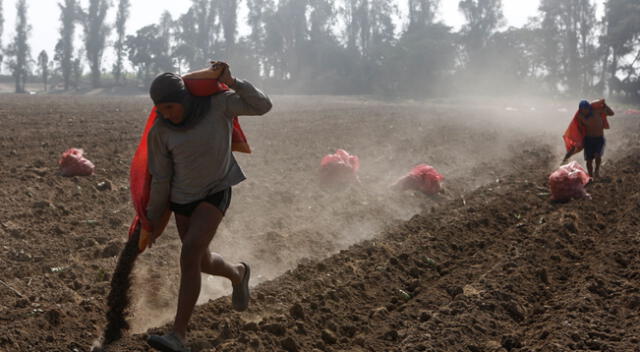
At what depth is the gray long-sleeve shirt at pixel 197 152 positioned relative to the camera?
12.0 feet

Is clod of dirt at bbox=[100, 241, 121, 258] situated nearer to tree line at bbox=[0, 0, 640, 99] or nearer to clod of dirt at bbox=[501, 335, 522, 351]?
clod of dirt at bbox=[501, 335, 522, 351]

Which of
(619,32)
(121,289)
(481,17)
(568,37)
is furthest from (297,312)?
(481,17)

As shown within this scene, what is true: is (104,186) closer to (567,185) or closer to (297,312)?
(297,312)

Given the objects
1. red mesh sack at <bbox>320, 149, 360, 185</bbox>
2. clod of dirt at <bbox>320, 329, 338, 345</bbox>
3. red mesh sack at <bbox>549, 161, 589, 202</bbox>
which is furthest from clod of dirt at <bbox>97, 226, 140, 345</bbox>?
red mesh sack at <bbox>549, 161, 589, 202</bbox>

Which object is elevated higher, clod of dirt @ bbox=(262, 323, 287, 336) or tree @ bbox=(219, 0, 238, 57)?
tree @ bbox=(219, 0, 238, 57)

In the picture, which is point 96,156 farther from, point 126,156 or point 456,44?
point 456,44

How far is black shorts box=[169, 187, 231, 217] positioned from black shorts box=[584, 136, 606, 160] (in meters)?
8.11

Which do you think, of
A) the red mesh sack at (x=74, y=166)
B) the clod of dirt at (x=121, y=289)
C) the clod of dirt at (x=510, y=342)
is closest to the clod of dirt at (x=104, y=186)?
the red mesh sack at (x=74, y=166)

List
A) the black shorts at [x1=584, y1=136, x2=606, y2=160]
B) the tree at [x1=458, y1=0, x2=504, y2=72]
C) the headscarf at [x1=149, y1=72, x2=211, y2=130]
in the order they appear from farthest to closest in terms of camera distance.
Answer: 1. the tree at [x1=458, y1=0, x2=504, y2=72]
2. the black shorts at [x1=584, y1=136, x2=606, y2=160]
3. the headscarf at [x1=149, y1=72, x2=211, y2=130]

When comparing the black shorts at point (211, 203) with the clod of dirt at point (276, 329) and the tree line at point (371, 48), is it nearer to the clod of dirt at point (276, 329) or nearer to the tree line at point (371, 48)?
the clod of dirt at point (276, 329)

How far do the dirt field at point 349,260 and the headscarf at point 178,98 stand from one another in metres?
1.49

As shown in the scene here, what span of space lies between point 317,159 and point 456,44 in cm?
4245

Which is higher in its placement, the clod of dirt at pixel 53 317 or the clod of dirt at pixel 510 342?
the clod of dirt at pixel 53 317

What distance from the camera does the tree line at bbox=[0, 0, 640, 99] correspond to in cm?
4744
